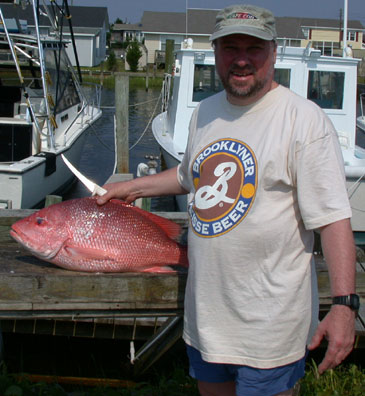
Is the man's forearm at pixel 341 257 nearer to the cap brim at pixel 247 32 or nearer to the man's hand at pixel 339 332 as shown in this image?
the man's hand at pixel 339 332

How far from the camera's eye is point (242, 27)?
2.06 meters

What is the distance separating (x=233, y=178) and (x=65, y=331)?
3.36m

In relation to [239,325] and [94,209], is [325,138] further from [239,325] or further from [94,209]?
[94,209]

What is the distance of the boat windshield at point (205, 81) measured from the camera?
9086mm

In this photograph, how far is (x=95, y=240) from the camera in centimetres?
274

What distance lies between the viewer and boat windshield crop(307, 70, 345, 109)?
888cm

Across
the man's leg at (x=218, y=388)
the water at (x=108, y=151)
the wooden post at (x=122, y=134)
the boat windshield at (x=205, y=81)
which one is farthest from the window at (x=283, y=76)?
the man's leg at (x=218, y=388)

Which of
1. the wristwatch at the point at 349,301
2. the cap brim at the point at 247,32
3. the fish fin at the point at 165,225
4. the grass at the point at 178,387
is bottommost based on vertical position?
the grass at the point at 178,387

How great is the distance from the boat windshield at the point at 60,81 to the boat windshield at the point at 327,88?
→ 15.4ft

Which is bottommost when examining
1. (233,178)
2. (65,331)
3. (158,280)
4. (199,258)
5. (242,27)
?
(65,331)

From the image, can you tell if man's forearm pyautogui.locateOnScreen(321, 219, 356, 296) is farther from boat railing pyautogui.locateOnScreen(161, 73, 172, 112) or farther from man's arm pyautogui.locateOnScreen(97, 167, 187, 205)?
boat railing pyautogui.locateOnScreen(161, 73, 172, 112)

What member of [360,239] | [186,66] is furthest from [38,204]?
[360,239]

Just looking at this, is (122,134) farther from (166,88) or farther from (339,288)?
(339,288)

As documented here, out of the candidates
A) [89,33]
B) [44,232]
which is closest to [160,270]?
[44,232]
